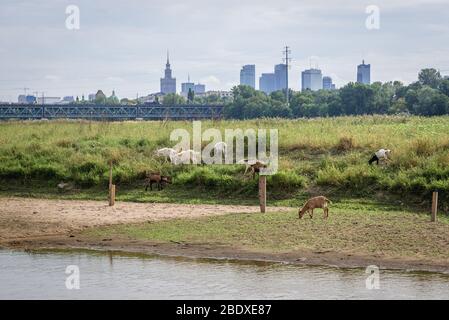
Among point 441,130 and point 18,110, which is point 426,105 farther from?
point 18,110

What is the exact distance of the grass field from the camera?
2497cm

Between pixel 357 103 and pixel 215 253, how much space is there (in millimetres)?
56875

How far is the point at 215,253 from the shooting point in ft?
60.3

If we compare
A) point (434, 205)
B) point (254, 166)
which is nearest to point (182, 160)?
point (254, 166)

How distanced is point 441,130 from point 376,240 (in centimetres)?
1521

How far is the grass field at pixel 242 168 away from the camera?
25.0m

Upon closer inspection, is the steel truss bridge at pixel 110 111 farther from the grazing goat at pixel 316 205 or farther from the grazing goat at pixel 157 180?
the grazing goat at pixel 316 205

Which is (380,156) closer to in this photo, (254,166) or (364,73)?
(254,166)

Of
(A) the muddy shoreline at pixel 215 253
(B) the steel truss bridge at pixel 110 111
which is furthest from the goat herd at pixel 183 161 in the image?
(B) the steel truss bridge at pixel 110 111

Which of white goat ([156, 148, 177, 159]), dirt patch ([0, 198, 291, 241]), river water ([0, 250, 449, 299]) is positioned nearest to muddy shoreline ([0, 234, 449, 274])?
river water ([0, 250, 449, 299])

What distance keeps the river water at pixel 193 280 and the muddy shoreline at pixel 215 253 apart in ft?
1.40

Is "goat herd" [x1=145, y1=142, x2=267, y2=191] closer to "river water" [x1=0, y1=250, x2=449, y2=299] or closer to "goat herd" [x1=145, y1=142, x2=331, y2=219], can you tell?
A: "goat herd" [x1=145, y1=142, x2=331, y2=219]

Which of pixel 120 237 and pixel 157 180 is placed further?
pixel 157 180

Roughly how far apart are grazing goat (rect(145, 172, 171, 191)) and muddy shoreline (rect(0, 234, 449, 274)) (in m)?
6.58
